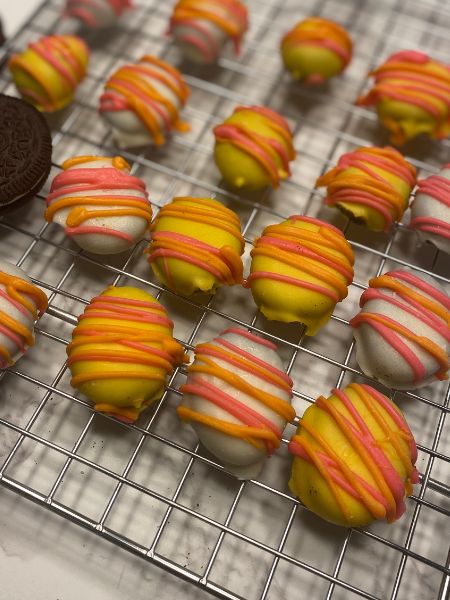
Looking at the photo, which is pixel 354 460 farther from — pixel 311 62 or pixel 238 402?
pixel 311 62

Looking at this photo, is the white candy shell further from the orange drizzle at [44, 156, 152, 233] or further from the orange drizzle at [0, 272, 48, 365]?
the orange drizzle at [0, 272, 48, 365]

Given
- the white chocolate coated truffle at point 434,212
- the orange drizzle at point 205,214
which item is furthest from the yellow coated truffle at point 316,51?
the orange drizzle at point 205,214

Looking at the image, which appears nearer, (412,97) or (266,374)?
(266,374)

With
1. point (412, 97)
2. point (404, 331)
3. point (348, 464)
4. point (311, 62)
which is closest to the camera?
point (348, 464)

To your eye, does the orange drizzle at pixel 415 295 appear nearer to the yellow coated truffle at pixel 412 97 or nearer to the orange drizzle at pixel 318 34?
the yellow coated truffle at pixel 412 97

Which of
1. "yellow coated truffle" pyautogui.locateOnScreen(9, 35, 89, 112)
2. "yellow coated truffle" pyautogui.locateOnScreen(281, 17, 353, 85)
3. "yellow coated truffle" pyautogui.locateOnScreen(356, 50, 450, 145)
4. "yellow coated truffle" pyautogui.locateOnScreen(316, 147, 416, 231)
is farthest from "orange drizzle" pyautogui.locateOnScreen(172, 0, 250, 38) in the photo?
"yellow coated truffle" pyautogui.locateOnScreen(316, 147, 416, 231)

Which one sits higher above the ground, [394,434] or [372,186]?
[372,186]

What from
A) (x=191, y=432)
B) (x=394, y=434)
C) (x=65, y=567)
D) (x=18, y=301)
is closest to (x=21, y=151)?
(x=18, y=301)
